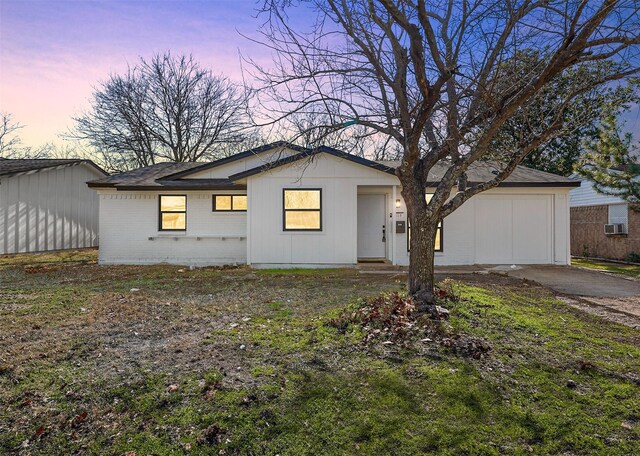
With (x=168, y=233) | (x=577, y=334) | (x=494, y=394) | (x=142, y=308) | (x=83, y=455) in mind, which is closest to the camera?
(x=83, y=455)

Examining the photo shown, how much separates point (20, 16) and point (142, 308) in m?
8.82

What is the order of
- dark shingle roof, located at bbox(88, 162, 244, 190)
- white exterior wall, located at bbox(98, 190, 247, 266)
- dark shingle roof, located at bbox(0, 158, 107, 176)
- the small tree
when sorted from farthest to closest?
dark shingle roof, located at bbox(0, 158, 107, 176) → white exterior wall, located at bbox(98, 190, 247, 266) → the small tree → dark shingle roof, located at bbox(88, 162, 244, 190)

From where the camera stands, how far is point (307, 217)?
37.5 ft

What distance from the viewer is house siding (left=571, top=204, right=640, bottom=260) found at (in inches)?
583

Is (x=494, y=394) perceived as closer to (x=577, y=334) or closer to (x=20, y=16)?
(x=577, y=334)

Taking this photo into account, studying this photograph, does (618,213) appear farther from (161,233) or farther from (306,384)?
(161,233)

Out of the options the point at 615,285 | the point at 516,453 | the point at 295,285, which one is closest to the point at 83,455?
the point at 516,453

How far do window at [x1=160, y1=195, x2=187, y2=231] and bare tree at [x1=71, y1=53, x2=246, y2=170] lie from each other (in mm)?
10955

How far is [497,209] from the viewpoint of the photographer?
1209cm

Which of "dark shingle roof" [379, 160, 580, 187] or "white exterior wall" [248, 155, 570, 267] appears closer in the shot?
"white exterior wall" [248, 155, 570, 267]

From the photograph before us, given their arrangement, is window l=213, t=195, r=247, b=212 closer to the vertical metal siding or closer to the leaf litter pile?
the leaf litter pile

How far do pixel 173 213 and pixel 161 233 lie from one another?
80cm

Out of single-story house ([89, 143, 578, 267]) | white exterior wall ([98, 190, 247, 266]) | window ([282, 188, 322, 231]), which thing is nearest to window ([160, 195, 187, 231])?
single-story house ([89, 143, 578, 267])

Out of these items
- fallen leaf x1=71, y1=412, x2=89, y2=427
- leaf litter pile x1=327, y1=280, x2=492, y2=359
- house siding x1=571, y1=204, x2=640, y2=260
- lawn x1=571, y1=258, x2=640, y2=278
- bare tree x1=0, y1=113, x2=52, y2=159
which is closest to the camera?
fallen leaf x1=71, y1=412, x2=89, y2=427
